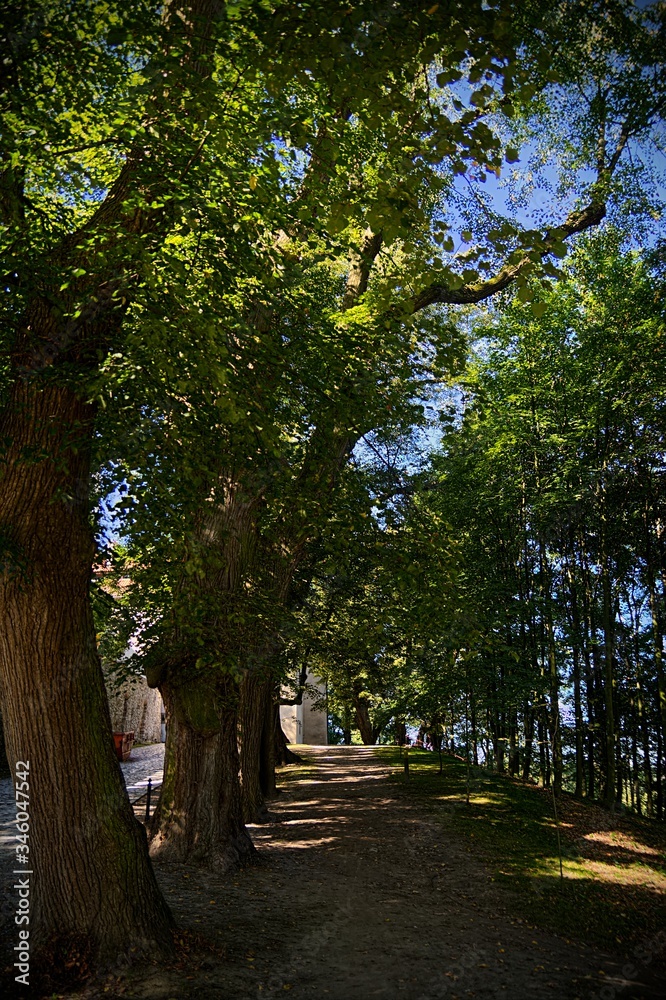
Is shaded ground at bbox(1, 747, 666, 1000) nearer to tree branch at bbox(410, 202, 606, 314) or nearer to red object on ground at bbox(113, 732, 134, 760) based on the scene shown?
tree branch at bbox(410, 202, 606, 314)

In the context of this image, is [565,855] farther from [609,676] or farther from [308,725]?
[308,725]

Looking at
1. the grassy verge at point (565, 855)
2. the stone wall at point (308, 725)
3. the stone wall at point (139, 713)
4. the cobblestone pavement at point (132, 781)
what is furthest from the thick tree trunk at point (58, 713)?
the stone wall at point (308, 725)

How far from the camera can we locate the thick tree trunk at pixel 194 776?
391 inches

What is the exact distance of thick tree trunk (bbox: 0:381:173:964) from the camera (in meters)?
5.73

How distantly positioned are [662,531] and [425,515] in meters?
9.89

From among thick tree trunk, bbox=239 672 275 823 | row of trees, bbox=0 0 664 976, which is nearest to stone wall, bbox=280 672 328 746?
thick tree trunk, bbox=239 672 275 823

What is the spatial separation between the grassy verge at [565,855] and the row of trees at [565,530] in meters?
1.15

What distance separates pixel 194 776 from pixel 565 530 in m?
12.5

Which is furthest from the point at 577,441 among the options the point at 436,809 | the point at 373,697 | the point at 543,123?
the point at 373,697

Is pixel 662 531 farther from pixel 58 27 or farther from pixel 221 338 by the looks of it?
pixel 58 27

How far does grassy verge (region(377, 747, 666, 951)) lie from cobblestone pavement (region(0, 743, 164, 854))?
6.92 meters

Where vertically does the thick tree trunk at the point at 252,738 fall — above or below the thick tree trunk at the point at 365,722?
above

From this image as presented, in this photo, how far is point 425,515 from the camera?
9.02m

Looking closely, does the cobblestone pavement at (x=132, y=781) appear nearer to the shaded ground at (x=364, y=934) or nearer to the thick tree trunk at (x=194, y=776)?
the thick tree trunk at (x=194, y=776)
